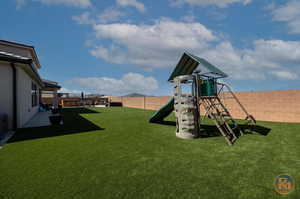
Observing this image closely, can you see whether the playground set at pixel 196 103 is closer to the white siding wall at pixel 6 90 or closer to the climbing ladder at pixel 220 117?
the climbing ladder at pixel 220 117

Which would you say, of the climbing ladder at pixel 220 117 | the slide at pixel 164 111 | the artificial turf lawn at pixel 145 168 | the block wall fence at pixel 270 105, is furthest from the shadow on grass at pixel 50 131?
the block wall fence at pixel 270 105

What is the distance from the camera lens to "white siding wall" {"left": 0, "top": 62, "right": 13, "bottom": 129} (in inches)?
270

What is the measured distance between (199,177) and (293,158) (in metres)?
3.00

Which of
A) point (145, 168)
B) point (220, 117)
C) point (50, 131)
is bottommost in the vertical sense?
point (145, 168)

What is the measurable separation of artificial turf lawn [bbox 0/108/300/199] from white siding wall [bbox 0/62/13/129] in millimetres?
2753

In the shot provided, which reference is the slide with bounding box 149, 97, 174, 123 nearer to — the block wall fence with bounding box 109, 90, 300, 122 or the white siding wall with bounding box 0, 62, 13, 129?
the block wall fence with bounding box 109, 90, 300, 122

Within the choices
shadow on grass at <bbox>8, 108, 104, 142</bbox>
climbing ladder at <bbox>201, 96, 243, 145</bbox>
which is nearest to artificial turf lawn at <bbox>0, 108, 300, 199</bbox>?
climbing ladder at <bbox>201, 96, 243, 145</bbox>

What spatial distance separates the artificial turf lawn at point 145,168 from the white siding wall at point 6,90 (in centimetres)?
275

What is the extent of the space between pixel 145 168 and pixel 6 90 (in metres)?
8.11

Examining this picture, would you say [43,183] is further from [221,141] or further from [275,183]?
[221,141]

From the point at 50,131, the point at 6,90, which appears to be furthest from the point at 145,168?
the point at 6,90

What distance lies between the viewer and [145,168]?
11.1ft

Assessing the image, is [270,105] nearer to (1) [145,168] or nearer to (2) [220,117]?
(2) [220,117]

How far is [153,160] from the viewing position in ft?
12.6
